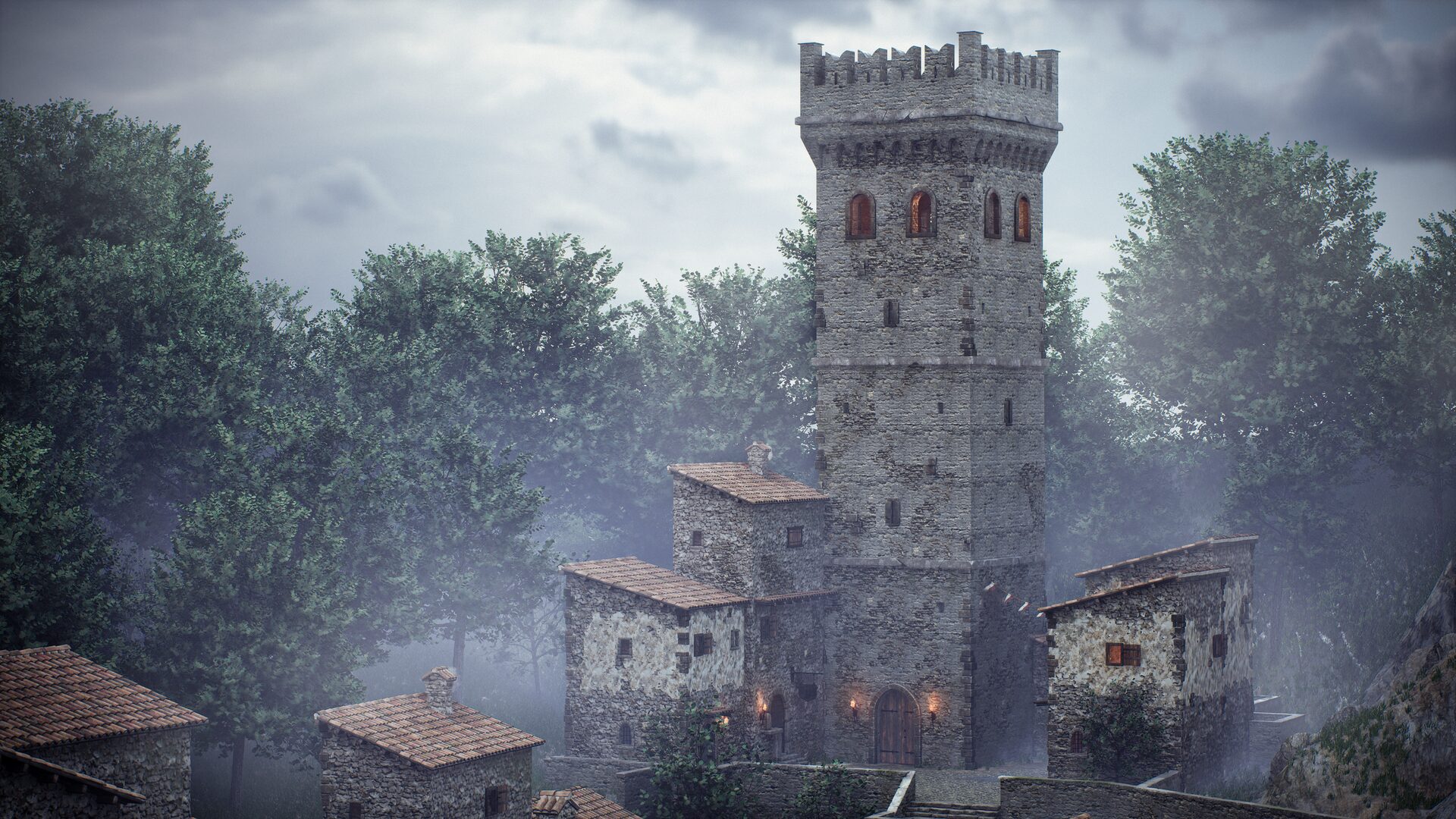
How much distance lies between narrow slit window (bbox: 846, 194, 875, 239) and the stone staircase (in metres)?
19.4

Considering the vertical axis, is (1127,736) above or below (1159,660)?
below

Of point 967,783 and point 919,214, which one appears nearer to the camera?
point 967,783

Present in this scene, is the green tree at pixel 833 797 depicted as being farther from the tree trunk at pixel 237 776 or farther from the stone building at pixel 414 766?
the tree trunk at pixel 237 776

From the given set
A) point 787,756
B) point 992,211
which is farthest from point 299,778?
point 992,211

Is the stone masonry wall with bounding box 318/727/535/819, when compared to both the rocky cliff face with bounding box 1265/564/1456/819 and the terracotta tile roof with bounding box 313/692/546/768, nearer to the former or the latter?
the terracotta tile roof with bounding box 313/692/546/768

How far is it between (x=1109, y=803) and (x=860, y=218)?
21.7 metres

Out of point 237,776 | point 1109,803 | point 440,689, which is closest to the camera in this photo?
point 1109,803

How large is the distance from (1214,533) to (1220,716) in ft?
69.6

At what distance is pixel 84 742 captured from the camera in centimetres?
3888

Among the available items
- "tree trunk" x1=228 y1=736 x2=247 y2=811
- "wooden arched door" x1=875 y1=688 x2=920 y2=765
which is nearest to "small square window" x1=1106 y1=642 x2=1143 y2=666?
"wooden arched door" x1=875 y1=688 x2=920 y2=765

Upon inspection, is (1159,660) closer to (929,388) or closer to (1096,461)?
(929,388)

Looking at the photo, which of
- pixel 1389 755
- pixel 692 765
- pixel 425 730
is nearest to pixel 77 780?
pixel 425 730

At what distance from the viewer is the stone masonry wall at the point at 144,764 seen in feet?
127

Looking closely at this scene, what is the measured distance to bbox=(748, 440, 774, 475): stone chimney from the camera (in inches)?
2286
